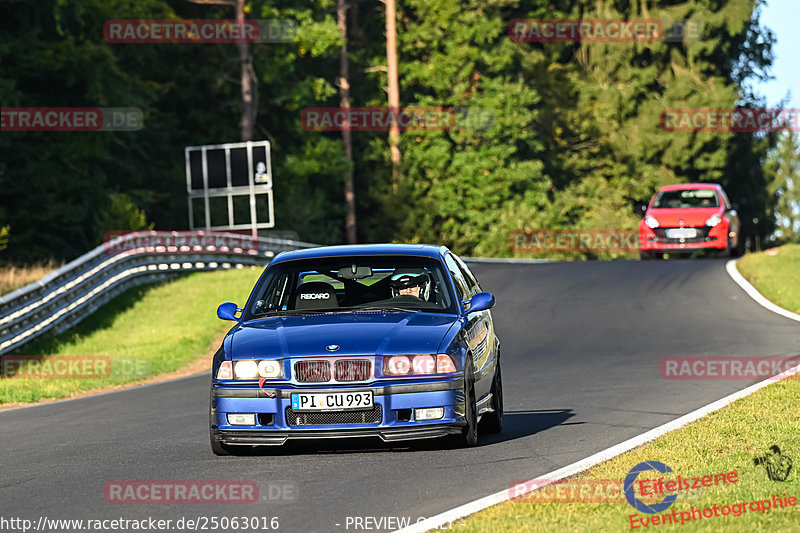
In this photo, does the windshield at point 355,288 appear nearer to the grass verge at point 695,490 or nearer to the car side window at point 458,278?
the car side window at point 458,278

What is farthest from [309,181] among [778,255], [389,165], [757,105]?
[778,255]

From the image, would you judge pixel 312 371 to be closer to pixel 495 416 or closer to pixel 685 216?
pixel 495 416

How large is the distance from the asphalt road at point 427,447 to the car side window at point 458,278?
1158 millimetres

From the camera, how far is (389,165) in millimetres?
63938

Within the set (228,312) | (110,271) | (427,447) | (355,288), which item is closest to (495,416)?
(427,447)

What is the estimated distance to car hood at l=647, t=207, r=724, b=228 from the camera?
34.1 meters

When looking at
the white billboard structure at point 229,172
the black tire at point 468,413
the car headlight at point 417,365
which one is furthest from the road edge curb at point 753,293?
the white billboard structure at point 229,172

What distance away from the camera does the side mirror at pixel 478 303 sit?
1047cm

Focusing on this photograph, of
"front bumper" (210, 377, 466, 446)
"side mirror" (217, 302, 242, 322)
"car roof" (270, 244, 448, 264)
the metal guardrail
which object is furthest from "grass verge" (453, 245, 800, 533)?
the metal guardrail

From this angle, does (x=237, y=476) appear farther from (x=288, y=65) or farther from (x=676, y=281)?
(x=288, y=65)

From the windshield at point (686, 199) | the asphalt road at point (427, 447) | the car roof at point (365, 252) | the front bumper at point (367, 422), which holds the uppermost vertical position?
the car roof at point (365, 252)

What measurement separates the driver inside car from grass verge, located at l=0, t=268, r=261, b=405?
876 centimetres

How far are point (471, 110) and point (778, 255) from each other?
3297 centimetres

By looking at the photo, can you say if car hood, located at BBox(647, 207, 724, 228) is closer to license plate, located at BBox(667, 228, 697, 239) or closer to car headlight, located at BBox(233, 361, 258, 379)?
license plate, located at BBox(667, 228, 697, 239)
